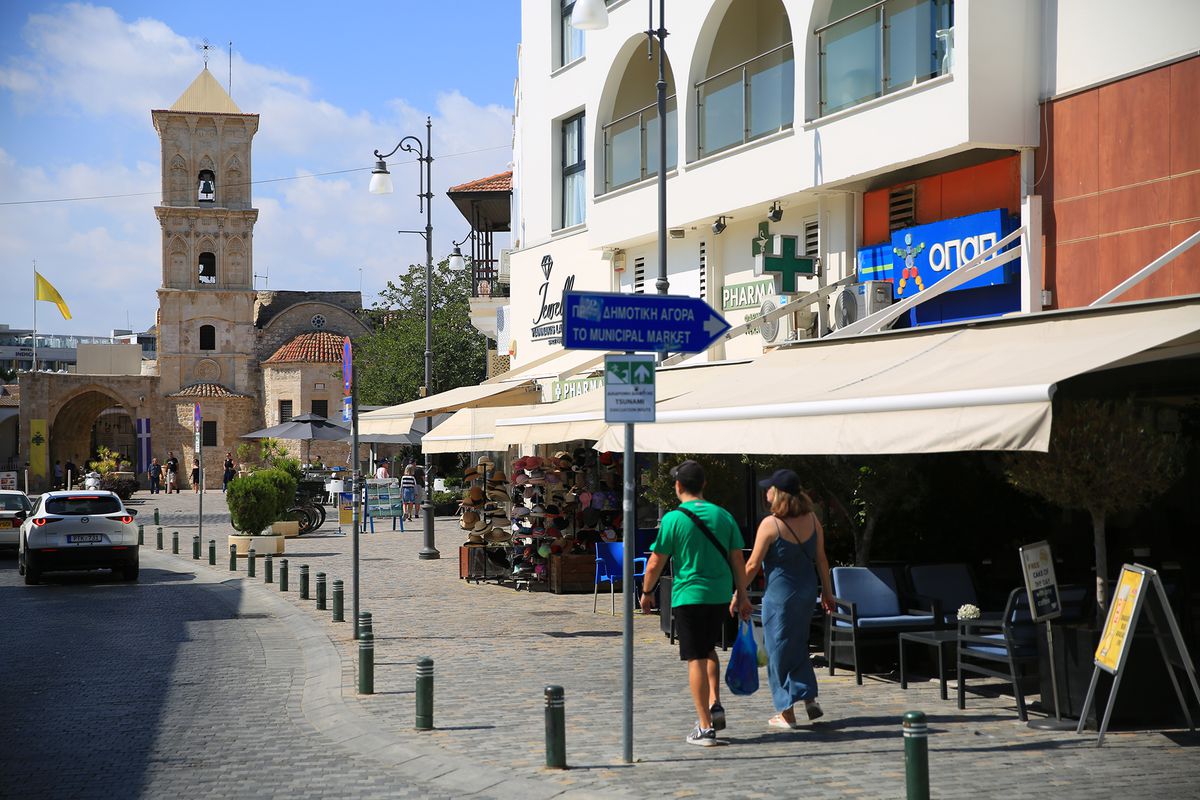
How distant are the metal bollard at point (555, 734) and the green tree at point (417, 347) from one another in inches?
1754

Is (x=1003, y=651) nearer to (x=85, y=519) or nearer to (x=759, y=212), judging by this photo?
(x=759, y=212)

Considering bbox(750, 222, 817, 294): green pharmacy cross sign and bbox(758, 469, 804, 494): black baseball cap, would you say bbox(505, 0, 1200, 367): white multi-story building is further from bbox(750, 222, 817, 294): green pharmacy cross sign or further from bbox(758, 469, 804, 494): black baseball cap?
bbox(758, 469, 804, 494): black baseball cap

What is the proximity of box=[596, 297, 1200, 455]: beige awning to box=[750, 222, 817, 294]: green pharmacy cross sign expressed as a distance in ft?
16.0

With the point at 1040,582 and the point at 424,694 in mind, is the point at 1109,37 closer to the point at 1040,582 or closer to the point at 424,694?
the point at 1040,582

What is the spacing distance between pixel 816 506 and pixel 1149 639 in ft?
15.9

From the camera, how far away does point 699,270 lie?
20.0 metres

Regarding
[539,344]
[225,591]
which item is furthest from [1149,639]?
[539,344]

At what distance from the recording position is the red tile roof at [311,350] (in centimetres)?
6694

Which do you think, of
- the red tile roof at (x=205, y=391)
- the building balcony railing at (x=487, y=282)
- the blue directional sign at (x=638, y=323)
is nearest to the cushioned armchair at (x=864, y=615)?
the blue directional sign at (x=638, y=323)

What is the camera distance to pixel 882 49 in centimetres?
1469

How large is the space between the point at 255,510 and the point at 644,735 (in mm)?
18499

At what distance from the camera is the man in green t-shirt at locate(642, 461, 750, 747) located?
813 cm

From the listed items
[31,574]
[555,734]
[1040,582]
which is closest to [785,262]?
[1040,582]

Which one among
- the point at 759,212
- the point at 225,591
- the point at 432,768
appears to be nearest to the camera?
the point at 432,768
